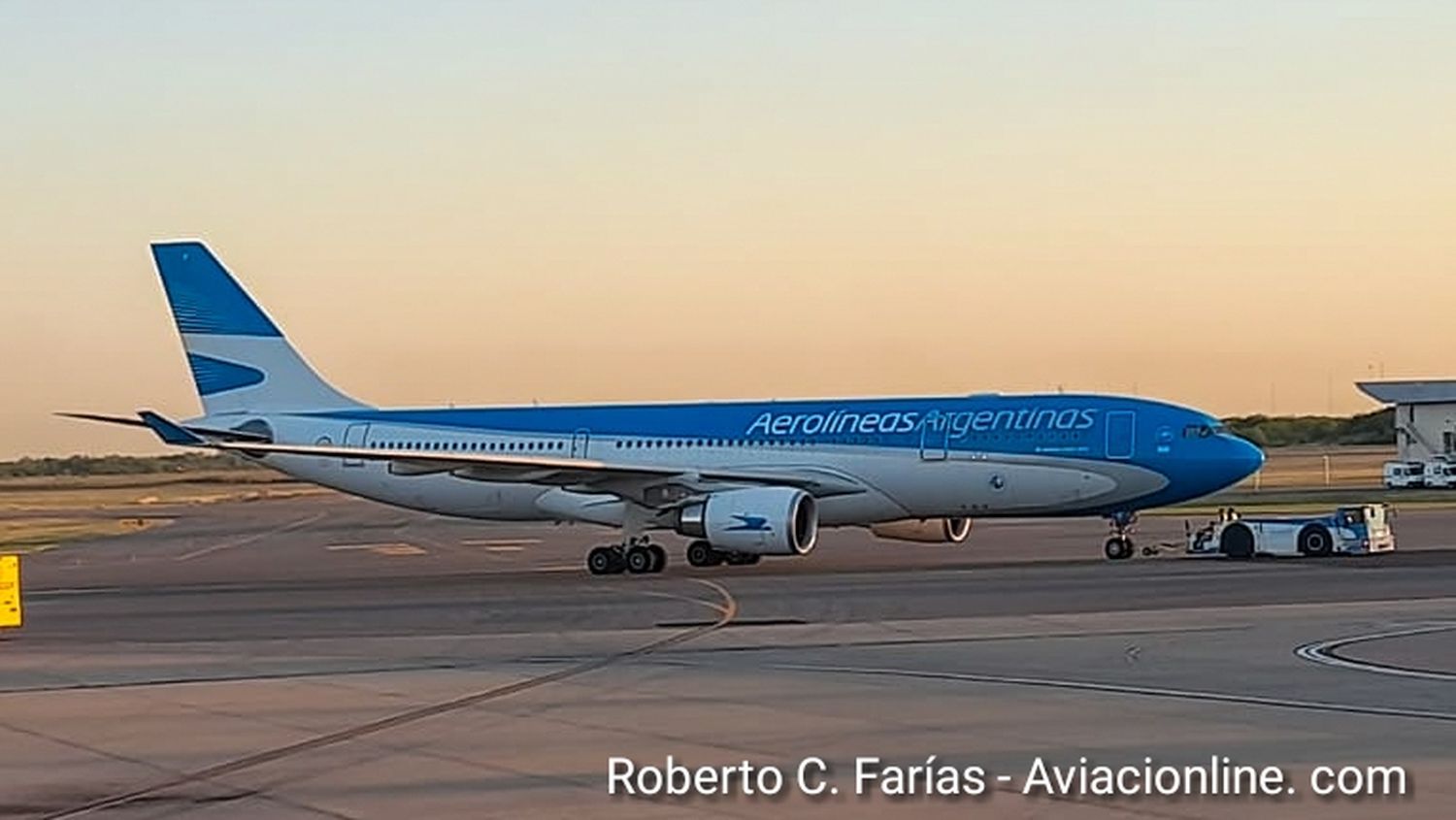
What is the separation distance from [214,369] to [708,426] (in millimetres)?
10990

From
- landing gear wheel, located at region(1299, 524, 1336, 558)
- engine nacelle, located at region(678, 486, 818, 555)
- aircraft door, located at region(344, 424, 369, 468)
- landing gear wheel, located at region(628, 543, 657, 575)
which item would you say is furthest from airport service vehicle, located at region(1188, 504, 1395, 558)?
aircraft door, located at region(344, 424, 369, 468)

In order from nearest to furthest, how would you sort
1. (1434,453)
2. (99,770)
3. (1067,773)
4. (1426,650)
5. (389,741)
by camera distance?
(1067,773)
(99,770)
(389,741)
(1426,650)
(1434,453)

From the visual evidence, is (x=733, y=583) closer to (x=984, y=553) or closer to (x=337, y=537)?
(x=984, y=553)

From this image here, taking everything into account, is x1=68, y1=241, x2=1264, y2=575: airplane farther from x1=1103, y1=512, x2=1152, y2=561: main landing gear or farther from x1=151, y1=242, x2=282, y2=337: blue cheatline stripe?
x1=151, y1=242, x2=282, y2=337: blue cheatline stripe

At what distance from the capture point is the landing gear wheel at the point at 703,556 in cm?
3716

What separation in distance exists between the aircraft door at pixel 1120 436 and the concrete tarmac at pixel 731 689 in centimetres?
253

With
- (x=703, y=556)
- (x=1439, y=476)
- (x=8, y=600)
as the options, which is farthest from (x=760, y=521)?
(x=1439, y=476)

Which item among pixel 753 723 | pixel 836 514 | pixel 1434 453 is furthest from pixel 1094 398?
pixel 1434 453

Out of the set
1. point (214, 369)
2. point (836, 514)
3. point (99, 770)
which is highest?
point (214, 369)

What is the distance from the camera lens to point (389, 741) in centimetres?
1338

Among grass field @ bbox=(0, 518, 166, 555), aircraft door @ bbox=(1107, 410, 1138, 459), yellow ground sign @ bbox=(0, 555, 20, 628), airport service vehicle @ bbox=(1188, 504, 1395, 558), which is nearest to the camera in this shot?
yellow ground sign @ bbox=(0, 555, 20, 628)

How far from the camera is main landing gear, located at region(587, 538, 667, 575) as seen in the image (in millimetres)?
36156

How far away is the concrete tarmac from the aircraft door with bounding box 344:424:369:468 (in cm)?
813

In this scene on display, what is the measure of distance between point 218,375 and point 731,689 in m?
28.4
